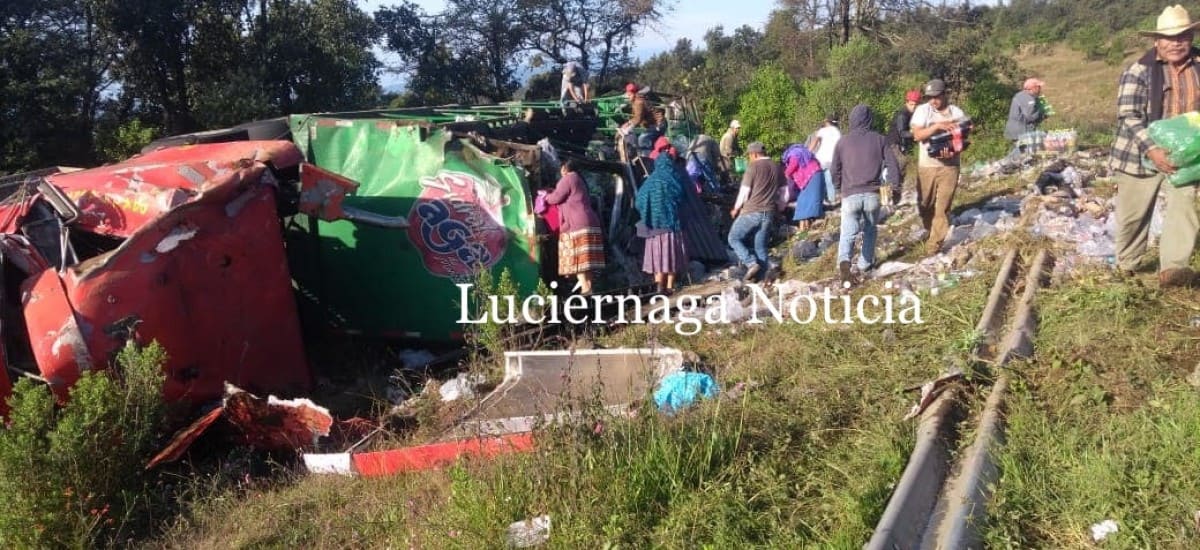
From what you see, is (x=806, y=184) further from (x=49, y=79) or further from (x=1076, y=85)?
(x=1076, y=85)

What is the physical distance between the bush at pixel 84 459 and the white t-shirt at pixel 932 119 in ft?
19.8

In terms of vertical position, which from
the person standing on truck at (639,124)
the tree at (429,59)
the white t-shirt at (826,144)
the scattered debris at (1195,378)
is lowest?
the scattered debris at (1195,378)

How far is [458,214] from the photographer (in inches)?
287

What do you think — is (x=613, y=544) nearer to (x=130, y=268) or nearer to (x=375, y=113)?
(x=130, y=268)

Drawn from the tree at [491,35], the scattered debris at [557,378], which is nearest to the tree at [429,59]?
the tree at [491,35]

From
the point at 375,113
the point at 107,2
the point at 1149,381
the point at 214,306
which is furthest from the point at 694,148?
the point at 107,2

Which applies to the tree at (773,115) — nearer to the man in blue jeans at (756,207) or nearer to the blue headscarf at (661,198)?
the man in blue jeans at (756,207)

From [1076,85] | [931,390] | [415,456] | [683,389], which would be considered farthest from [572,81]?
[1076,85]

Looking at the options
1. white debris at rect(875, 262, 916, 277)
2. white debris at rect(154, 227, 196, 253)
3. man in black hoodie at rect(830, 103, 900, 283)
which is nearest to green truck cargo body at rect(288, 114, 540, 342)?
white debris at rect(154, 227, 196, 253)

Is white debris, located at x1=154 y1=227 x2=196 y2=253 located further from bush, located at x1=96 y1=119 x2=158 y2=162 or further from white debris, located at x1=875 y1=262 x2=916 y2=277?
bush, located at x1=96 y1=119 x2=158 y2=162

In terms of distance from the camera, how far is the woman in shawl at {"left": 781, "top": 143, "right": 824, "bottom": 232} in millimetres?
10039

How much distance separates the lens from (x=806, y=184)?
10086mm

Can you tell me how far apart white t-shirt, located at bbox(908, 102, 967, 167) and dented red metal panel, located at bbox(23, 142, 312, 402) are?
16.9ft

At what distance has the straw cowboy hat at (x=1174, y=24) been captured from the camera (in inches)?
196
